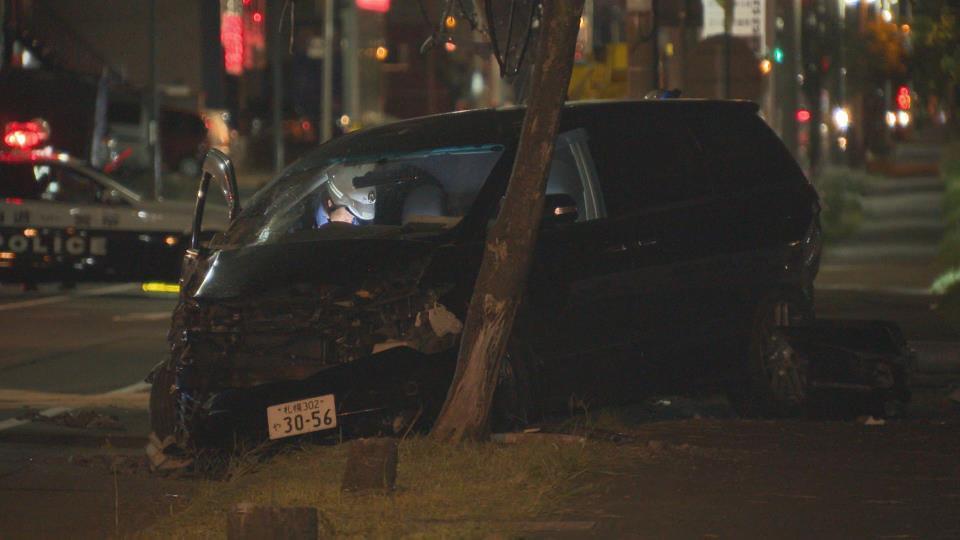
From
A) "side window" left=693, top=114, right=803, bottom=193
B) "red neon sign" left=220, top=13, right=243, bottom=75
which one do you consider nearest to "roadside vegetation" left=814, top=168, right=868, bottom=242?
"side window" left=693, top=114, right=803, bottom=193

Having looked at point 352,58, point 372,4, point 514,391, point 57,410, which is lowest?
point 57,410

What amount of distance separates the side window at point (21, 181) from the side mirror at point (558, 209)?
10446mm

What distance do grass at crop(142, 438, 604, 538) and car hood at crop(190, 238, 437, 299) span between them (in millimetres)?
813

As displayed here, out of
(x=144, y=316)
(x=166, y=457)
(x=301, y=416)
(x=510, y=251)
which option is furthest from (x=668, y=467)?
(x=144, y=316)

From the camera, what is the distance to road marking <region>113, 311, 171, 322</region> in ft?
54.8

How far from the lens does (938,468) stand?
7.98 meters

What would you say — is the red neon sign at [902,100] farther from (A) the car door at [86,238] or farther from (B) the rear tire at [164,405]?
(B) the rear tire at [164,405]

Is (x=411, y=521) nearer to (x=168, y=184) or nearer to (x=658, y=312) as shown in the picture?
(x=658, y=312)

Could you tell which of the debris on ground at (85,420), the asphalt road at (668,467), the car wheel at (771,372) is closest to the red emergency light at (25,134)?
the asphalt road at (668,467)

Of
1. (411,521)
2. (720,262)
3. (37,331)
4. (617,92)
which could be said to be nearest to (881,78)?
(617,92)

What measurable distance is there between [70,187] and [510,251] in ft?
36.4

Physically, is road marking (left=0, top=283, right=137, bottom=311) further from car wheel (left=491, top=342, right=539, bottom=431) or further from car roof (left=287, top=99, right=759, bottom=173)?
car wheel (left=491, top=342, right=539, bottom=431)

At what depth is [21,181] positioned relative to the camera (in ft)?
59.6

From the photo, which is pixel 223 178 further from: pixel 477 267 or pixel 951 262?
pixel 951 262
